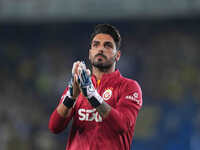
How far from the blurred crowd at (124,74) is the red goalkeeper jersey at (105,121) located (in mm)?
6877

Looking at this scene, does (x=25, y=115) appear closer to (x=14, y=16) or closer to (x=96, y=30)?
(x=14, y=16)

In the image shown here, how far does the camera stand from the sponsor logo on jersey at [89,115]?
108 inches

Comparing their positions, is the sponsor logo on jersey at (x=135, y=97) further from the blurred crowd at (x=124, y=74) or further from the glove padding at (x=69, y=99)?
the blurred crowd at (x=124, y=74)

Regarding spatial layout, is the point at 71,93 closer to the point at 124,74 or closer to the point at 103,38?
the point at 103,38

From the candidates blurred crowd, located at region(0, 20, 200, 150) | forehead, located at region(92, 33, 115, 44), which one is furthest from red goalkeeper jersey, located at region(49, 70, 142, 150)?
blurred crowd, located at region(0, 20, 200, 150)

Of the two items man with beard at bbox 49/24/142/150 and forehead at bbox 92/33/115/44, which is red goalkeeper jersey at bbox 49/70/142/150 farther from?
forehead at bbox 92/33/115/44

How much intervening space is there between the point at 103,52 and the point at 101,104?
48 cm

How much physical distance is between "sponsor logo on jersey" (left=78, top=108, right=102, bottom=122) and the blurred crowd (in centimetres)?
700

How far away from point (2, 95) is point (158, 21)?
16.0ft

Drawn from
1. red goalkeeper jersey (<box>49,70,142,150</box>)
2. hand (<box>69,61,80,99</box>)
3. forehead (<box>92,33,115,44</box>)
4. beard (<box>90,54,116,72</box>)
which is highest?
forehead (<box>92,33,115,44</box>)

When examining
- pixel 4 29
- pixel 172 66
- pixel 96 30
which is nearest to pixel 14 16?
pixel 4 29

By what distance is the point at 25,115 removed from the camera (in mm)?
10438

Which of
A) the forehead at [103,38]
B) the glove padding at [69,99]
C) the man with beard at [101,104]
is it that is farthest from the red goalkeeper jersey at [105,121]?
the forehead at [103,38]

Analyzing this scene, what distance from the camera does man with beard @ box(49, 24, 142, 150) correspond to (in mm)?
2555
